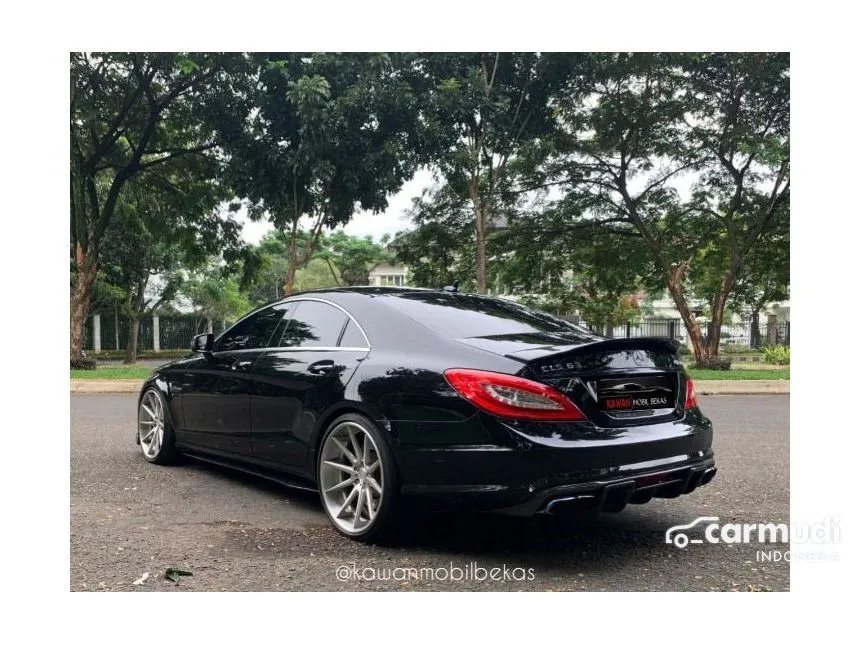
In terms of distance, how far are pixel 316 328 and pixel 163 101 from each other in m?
6.54

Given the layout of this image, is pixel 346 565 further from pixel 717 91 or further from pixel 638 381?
pixel 717 91

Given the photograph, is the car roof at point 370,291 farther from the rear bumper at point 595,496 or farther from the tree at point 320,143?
the tree at point 320,143

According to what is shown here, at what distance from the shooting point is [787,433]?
7.37m

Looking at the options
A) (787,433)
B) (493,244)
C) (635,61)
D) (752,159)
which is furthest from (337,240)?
(787,433)

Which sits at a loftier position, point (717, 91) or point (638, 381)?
point (717, 91)

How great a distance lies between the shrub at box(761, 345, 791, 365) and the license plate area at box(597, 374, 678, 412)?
9.66 metres

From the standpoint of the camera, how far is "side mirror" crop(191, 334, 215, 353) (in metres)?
5.23

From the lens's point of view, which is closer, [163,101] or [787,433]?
[787,433]

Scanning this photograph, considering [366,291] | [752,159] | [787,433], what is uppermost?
[752,159]

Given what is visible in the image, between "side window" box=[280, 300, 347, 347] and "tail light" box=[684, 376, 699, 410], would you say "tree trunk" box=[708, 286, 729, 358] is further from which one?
"side window" box=[280, 300, 347, 347]

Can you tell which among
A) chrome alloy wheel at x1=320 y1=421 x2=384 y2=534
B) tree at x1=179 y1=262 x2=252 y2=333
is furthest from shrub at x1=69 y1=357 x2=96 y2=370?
chrome alloy wheel at x1=320 y1=421 x2=384 y2=534

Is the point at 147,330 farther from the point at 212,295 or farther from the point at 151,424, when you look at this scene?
the point at 151,424

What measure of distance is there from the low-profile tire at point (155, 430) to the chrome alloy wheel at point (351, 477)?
7.18 feet

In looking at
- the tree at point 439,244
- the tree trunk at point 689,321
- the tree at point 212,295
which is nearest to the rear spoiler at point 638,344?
the tree at point 212,295
